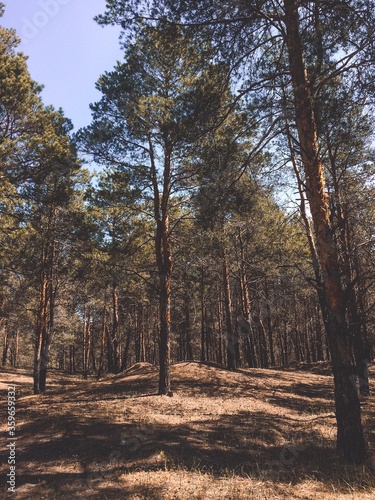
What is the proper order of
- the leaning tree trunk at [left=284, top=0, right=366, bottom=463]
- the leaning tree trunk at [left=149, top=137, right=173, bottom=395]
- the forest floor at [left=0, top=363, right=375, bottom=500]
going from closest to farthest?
the forest floor at [left=0, top=363, right=375, bottom=500] < the leaning tree trunk at [left=284, top=0, right=366, bottom=463] < the leaning tree trunk at [left=149, top=137, right=173, bottom=395]

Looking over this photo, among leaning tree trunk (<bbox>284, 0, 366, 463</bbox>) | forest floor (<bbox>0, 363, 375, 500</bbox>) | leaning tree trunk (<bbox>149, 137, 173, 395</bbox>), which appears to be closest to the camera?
forest floor (<bbox>0, 363, 375, 500</bbox>)

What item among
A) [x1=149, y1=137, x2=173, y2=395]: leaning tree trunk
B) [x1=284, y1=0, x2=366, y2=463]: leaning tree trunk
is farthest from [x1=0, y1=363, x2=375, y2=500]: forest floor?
[x1=149, y1=137, x2=173, y2=395]: leaning tree trunk

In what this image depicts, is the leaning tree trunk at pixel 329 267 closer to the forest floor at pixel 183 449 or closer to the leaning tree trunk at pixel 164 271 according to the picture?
the forest floor at pixel 183 449

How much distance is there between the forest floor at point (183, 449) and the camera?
15.7ft

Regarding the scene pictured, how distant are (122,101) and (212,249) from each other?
20.1 feet

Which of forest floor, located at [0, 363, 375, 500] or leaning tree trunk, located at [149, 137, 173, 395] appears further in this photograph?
leaning tree trunk, located at [149, 137, 173, 395]

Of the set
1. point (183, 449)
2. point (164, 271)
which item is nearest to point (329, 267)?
point (183, 449)

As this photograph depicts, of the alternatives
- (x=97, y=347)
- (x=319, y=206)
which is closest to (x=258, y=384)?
(x=319, y=206)

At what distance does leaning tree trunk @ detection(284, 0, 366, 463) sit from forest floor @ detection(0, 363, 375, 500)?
0.49 m

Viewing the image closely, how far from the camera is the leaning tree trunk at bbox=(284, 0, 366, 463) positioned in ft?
17.7

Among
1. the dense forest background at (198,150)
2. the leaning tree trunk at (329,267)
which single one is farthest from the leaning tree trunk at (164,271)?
the leaning tree trunk at (329,267)

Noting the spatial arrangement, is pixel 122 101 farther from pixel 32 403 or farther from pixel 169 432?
pixel 32 403

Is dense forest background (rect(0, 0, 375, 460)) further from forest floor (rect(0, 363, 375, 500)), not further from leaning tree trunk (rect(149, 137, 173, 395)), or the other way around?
forest floor (rect(0, 363, 375, 500))

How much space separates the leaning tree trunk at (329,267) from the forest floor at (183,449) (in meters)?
0.49
